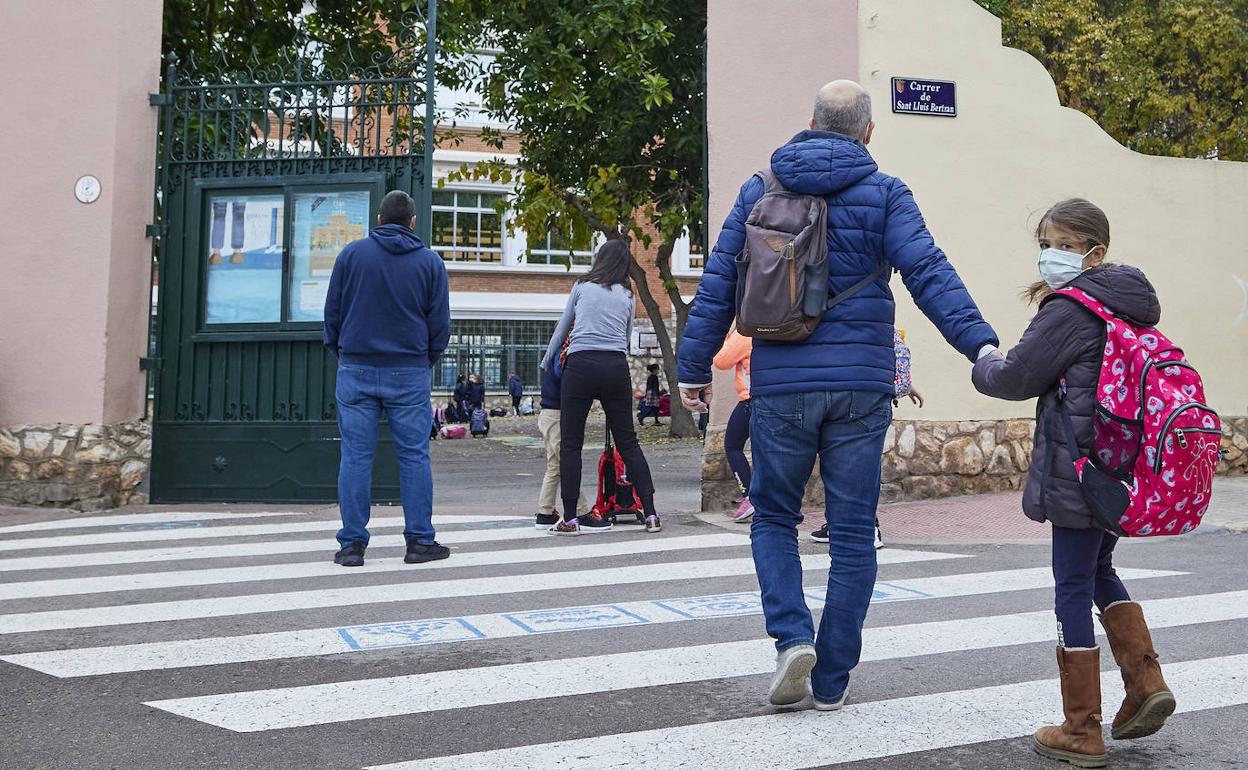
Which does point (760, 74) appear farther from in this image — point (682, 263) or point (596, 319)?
point (682, 263)

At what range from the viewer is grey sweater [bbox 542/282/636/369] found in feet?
26.6

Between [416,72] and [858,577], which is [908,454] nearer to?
[416,72]

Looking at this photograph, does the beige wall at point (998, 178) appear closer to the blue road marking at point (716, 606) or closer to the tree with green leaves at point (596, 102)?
the blue road marking at point (716, 606)

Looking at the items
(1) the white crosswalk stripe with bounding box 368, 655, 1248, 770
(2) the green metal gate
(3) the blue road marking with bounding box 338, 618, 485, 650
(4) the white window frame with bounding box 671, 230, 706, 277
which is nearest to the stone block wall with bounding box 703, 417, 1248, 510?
(2) the green metal gate

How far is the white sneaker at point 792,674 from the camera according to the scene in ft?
12.5

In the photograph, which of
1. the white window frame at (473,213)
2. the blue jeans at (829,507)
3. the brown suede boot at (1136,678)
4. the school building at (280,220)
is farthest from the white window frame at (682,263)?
the brown suede boot at (1136,678)

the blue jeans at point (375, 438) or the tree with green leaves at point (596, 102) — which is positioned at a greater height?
the tree with green leaves at point (596, 102)

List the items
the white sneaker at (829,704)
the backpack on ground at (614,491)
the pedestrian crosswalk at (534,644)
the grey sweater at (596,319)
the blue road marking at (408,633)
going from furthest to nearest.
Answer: the backpack on ground at (614,491) < the grey sweater at (596,319) < the blue road marking at (408,633) < the white sneaker at (829,704) < the pedestrian crosswalk at (534,644)

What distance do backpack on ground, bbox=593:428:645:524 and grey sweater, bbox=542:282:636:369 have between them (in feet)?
2.57

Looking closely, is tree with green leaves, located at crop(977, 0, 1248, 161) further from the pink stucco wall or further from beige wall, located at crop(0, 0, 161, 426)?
beige wall, located at crop(0, 0, 161, 426)

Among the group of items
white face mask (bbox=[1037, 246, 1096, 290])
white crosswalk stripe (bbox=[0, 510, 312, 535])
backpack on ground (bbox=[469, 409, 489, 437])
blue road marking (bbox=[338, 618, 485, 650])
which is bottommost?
backpack on ground (bbox=[469, 409, 489, 437])

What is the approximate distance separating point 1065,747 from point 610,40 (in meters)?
14.4

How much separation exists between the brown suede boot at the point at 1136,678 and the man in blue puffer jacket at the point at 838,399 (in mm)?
738

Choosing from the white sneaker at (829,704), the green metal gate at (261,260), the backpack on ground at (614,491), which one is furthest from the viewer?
the green metal gate at (261,260)
